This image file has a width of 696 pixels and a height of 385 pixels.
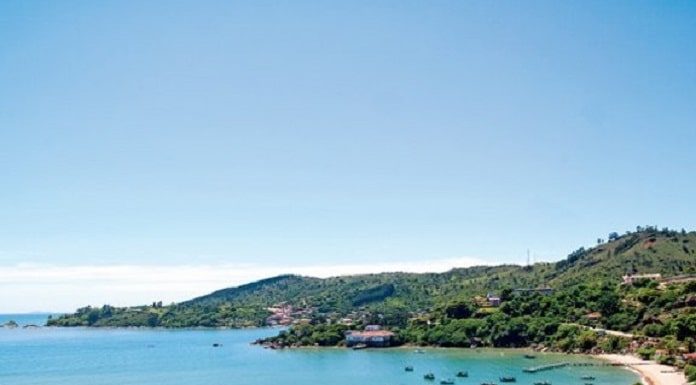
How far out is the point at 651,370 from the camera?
57.2 meters

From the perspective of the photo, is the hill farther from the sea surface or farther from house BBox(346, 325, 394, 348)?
the sea surface

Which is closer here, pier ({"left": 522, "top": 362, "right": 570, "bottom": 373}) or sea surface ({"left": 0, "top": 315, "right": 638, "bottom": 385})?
sea surface ({"left": 0, "top": 315, "right": 638, "bottom": 385})

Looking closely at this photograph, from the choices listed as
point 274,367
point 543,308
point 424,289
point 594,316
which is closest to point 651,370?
point 594,316

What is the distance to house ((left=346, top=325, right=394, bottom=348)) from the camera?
89.6 meters

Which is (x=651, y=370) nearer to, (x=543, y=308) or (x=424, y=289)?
(x=543, y=308)

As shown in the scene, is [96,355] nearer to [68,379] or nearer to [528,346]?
[68,379]

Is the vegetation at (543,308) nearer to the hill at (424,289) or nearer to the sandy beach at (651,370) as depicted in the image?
the hill at (424,289)

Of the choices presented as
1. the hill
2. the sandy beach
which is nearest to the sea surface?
the sandy beach

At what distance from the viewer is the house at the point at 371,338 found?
8964cm

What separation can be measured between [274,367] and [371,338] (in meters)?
19.5

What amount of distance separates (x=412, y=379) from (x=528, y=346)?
2327 centimetres

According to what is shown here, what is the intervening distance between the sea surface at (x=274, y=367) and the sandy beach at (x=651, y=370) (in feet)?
4.22

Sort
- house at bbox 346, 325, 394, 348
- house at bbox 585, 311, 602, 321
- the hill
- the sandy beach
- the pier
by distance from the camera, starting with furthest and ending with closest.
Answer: the hill → house at bbox 346, 325, 394, 348 → house at bbox 585, 311, 602, 321 → the pier → the sandy beach

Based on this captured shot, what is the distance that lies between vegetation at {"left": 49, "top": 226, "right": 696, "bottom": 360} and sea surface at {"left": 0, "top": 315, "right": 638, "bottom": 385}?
13.2 ft
